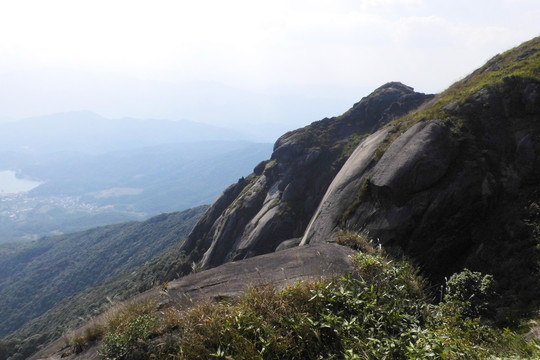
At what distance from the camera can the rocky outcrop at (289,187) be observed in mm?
40375

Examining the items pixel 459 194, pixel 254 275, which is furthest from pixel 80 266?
pixel 459 194

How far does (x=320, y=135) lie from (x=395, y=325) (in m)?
52.9

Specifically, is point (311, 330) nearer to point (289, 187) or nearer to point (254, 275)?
point (254, 275)

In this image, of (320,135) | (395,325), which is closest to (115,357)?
(395,325)

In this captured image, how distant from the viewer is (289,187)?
45.3 metres

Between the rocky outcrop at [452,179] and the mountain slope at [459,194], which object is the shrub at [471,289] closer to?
the mountain slope at [459,194]

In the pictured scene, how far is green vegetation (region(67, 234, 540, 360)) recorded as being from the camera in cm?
489

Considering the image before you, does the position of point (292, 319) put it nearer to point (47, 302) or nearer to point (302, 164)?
point (302, 164)

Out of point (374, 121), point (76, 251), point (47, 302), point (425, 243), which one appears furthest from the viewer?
point (76, 251)

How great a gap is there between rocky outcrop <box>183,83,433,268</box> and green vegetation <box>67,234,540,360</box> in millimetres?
31682

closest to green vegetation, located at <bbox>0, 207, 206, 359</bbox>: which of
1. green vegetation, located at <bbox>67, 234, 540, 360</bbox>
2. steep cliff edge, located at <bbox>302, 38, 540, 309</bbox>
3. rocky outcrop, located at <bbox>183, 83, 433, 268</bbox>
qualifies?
Result: rocky outcrop, located at <bbox>183, 83, 433, 268</bbox>

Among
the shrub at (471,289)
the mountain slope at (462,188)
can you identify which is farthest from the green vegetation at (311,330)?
the mountain slope at (462,188)

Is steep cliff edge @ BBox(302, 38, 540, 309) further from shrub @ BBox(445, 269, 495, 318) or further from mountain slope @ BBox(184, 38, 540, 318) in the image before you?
shrub @ BBox(445, 269, 495, 318)

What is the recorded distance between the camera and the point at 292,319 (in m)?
5.62
